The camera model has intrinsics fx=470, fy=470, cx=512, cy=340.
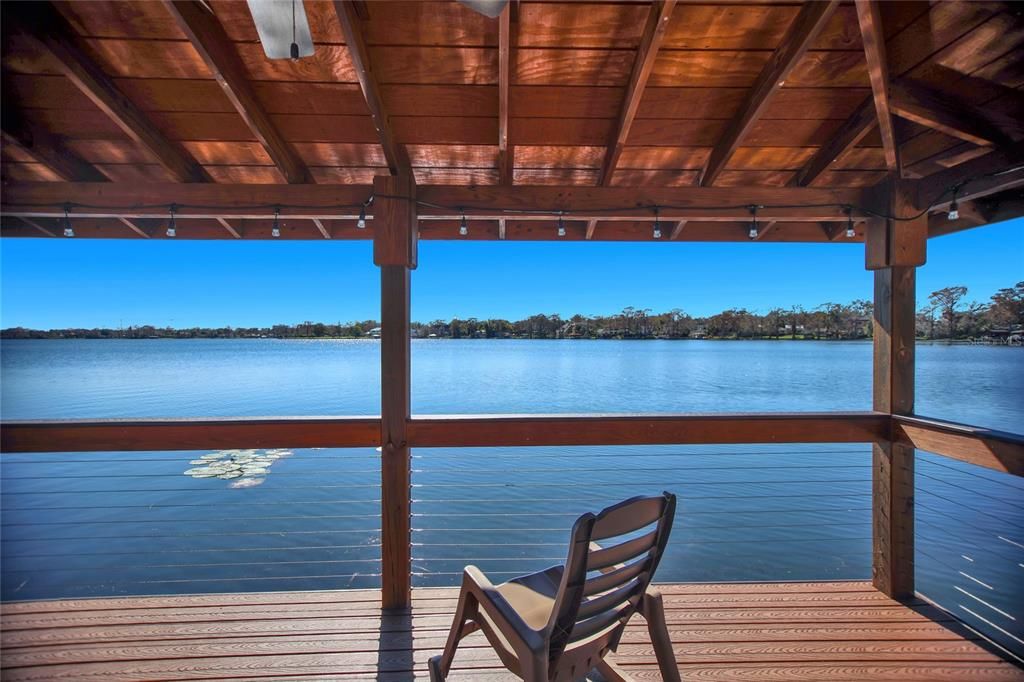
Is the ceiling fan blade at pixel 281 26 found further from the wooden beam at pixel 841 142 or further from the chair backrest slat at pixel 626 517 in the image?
the wooden beam at pixel 841 142

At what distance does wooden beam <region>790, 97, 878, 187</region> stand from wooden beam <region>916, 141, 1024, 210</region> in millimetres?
397

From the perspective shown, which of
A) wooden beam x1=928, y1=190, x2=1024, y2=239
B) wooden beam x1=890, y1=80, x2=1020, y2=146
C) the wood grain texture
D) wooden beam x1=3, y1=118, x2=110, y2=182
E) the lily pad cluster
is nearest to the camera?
wooden beam x1=890, y1=80, x2=1020, y2=146

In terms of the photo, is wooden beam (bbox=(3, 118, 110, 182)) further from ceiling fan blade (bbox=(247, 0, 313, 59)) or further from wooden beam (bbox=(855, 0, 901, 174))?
wooden beam (bbox=(855, 0, 901, 174))

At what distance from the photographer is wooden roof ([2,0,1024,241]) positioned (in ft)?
5.60

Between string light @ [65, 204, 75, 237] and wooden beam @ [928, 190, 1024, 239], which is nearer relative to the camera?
string light @ [65, 204, 75, 237]

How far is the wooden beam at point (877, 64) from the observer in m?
1.60

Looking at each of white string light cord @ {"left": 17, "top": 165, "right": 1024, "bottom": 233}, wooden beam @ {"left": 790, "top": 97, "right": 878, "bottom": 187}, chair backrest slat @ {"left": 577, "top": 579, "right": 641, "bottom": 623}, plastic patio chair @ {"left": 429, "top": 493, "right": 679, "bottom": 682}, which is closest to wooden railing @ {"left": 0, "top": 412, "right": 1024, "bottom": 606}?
plastic patio chair @ {"left": 429, "top": 493, "right": 679, "bottom": 682}

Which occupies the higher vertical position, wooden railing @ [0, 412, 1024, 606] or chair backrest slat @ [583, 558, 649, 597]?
wooden railing @ [0, 412, 1024, 606]

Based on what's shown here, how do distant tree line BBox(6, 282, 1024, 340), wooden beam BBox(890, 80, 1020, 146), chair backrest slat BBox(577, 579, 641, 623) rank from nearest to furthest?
chair backrest slat BBox(577, 579, 641, 623) → wooden beam BBox(890, 80, 1020, 146) → distant tree line BBox(6, 282, 1024, 340)

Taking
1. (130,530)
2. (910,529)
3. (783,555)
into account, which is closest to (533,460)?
(783,555)

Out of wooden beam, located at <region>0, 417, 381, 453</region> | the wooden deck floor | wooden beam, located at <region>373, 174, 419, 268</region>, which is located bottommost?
the wooden deck floor

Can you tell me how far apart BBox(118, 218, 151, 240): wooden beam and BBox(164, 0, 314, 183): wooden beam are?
1179 mm

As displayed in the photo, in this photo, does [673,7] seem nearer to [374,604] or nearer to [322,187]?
[322,187]

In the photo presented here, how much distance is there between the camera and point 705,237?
2.96 metres
